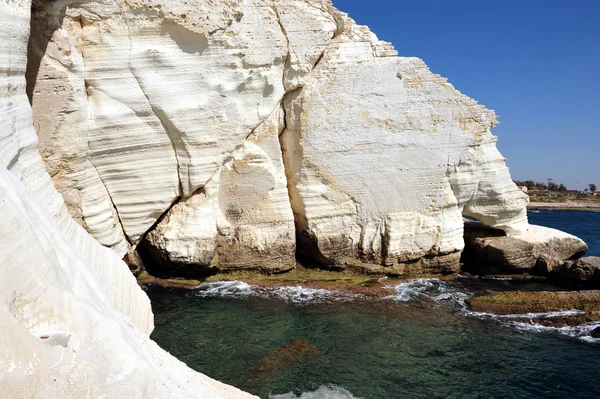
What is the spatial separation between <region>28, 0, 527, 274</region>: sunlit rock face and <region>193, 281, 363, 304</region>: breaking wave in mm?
596

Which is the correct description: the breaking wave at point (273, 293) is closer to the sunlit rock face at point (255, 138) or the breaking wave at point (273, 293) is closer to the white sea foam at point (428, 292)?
the sunlit rock face at point (255, 138)

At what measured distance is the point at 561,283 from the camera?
1295 cm

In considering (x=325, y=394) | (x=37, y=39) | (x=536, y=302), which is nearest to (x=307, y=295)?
(x=325, y=394)

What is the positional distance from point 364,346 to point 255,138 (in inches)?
220

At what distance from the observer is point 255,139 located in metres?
12.0

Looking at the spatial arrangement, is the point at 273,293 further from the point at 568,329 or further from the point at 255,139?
the point at 568,329

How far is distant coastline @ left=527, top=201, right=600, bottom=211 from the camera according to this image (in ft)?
156

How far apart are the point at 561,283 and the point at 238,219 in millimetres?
8443

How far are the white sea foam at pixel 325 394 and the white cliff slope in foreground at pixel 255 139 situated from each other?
5.20m

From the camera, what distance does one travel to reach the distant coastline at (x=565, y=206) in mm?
47625

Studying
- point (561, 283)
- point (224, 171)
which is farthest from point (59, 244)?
point (561, 283)

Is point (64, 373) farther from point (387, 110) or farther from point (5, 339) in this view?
point (387, 110)

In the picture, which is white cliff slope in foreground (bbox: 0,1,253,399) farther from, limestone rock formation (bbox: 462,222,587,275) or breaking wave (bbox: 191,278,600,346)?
limestone rock formation (bbox: 462,222,587,275)

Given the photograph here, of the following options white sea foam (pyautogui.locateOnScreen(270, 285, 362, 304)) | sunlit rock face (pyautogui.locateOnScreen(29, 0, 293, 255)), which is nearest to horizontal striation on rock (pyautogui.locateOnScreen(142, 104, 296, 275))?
sunlit rock face (pyautogui.locateOnScreen(29, 0, 293, 255))
